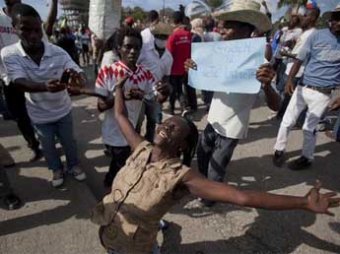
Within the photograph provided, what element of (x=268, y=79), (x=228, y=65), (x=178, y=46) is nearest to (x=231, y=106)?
(x=228, y=65)

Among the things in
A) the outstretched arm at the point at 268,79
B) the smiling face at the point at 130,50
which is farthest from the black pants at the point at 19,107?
the outstretched arm at the point at 268,79

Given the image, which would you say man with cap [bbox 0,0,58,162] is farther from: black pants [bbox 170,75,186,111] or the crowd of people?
black pants [bbox 170,75,186,111]

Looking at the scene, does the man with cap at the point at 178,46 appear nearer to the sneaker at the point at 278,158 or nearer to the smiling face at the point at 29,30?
the sneaker at the point at 278,158

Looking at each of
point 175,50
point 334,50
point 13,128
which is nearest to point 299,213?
point 334,50

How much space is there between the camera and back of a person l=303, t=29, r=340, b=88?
3932 millimetres

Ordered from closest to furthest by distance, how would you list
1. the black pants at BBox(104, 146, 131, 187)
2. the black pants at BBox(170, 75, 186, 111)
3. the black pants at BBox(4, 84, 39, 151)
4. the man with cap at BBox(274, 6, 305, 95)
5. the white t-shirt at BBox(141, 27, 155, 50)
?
the black pants at BBox(104, 146, 131, 187)
the black pants at BBox(4, 84, 39, 151)
the white t-shirt at BBox(141, 27, 155, 50)
the black pants at BBox(170, 75, 186, 111)
the man with cap at BBox(274, 6, 305, 95)

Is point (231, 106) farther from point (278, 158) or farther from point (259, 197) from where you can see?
point (278, 158)

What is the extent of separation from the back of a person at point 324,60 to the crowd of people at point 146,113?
0.04 ft

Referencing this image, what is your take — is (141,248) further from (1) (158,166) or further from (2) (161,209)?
(1) (158,166)

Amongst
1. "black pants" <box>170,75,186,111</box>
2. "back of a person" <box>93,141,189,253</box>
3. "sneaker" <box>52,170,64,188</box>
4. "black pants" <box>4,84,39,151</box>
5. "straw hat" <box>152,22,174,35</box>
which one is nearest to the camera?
"back of a person" <box>93,141,189,253</box>

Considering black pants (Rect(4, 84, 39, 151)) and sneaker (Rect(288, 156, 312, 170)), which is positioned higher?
A: black pants (Rect(4, 84, 39, 151))

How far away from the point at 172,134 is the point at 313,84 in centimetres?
283

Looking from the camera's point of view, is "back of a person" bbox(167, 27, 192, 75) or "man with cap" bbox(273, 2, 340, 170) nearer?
"man with cap" bbox(273, 2, 340, 170)

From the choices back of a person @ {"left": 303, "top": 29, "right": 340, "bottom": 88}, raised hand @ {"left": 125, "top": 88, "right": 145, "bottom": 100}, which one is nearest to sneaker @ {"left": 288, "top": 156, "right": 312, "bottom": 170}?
back of a person @ {"left": 303, "top": 29, "right": 340, "bottom": 88}
